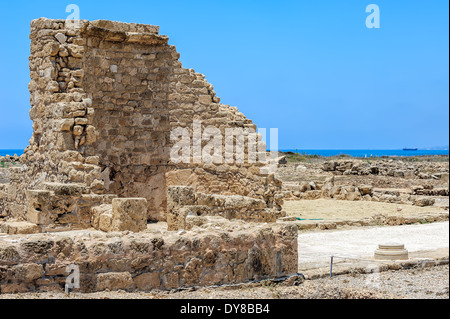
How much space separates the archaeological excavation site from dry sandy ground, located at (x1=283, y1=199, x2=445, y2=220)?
3.97 m

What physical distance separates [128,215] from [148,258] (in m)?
2.66

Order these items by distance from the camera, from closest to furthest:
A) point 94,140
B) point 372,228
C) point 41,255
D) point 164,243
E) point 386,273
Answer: point 41,255 → point 164,243 → point 386,273 → point 94,140 → point 372,228

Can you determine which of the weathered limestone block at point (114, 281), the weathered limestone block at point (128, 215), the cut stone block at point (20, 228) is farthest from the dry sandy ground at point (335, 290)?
the cut stone block at point (20, 228)

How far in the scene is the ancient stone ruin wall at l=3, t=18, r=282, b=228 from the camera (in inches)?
456

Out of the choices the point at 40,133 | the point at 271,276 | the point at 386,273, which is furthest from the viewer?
the point at 40,133

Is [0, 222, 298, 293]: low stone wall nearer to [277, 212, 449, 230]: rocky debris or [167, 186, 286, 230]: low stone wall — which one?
[167, 186, 286, 230]: low stone wall

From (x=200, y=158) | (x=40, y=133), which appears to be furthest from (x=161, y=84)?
(x=40, y=133)

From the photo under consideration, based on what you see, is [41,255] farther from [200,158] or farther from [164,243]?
[200,158]

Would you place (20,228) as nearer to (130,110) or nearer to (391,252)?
(130,110)

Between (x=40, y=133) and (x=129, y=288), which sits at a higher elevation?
(x=40, y=133)

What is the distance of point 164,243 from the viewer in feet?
20.6

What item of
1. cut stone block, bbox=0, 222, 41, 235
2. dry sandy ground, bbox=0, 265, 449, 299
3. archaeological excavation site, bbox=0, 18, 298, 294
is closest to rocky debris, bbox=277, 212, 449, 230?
archaeological excavation site, bbox=0, 18, 298, 294

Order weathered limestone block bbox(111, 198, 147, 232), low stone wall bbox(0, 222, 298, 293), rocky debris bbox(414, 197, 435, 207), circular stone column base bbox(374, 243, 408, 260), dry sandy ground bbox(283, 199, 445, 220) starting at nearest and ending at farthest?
1. low stone wall bbox(0, 222, 298, 293)
2. weathered limestone block bbox(111, 198, 147, 232)
3. circular stone column base bbox(374, 243, 408, 260)
4. dry sandy ground bbox(283, 199, 445, 220)
5. rocky debris bbox(414, 197, 435, 207)
